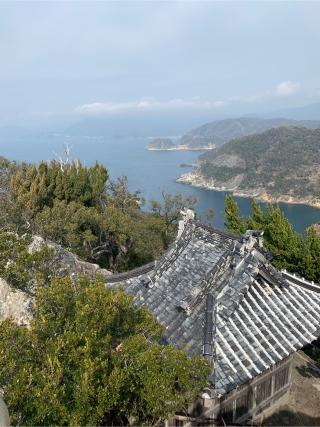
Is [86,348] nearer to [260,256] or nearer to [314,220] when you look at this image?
[260,256]

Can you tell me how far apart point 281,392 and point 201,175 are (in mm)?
162193

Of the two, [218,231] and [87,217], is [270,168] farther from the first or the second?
[218,231]

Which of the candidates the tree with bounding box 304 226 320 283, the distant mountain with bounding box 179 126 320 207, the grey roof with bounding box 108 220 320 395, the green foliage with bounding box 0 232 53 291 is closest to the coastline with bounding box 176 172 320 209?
the distant mountain with bounding box 179 126 320 207

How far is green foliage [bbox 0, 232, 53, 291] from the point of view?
9.85m

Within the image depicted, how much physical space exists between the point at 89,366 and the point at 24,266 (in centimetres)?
512

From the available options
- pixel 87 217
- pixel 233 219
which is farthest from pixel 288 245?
pixel 87 217

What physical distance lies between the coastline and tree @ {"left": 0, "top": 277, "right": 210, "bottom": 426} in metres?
130

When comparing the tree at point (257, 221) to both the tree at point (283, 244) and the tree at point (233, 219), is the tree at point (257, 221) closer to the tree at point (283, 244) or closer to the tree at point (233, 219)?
the tree at point (233, 219)

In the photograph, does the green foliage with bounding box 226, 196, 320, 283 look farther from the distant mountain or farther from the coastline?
the distant mountain

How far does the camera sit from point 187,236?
1268cm

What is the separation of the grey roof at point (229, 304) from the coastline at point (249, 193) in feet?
408

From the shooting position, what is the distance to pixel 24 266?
995 cm

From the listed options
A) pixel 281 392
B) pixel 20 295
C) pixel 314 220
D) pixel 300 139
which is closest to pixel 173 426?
pixel 281 392

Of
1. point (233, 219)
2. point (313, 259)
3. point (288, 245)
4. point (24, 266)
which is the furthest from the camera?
point (233, 219)
